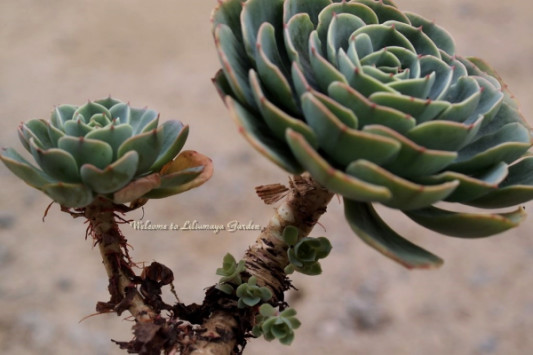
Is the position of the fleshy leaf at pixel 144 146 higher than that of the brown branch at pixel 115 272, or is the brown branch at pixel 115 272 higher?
the fleshy leaf at pixel 144 146

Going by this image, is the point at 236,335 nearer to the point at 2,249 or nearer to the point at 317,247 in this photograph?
the point at 317,247

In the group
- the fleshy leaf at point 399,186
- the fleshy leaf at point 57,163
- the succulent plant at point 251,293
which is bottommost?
the fleshy leaf at point 57,163

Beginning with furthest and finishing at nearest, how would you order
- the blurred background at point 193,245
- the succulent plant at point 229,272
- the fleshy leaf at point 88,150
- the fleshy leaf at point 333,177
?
the blurred background at point 193,245 < the succulent plant at point 229,272 < the fleshy leaf at point 88,150 < the fleshy leaf at point 333,177

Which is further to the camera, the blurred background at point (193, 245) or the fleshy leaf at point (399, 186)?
the blurred background at point (193, 245)

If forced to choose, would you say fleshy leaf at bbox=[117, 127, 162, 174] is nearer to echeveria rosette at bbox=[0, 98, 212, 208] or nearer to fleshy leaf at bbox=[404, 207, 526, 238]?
echeveria rosette at bbox=[0, 98, 212, 208]

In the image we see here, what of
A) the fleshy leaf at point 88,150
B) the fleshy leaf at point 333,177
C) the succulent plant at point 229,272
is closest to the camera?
the fleshy leaf at point 333,177

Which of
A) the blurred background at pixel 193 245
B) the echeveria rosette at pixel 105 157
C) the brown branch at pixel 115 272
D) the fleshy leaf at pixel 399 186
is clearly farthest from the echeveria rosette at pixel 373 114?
the blurred background at pixel 193 245

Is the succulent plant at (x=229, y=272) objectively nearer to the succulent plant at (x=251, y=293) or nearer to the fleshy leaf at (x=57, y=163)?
the succulent plant at (x=251, y=293)
